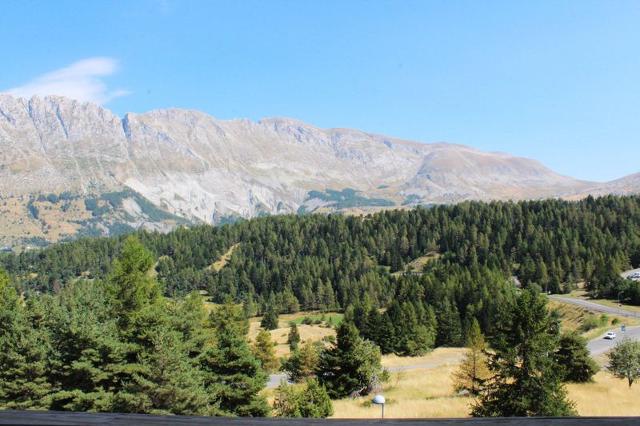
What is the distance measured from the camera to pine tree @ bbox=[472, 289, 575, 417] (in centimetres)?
2316

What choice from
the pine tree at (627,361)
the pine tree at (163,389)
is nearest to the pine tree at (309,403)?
the pine tree at (163,389)

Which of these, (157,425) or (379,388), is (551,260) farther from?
(157,425)

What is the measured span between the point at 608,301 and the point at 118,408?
116 m

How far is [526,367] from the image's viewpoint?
23.9m

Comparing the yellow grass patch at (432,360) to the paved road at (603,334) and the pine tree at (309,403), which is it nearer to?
the paved road at (603,334)

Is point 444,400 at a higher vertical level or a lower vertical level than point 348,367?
lower

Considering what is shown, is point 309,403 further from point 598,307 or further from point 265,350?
point 598,307

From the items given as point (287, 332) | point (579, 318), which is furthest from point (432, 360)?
point (287, 332)

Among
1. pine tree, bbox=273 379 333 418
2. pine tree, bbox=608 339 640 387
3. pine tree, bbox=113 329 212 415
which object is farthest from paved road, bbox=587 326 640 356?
pine tree, bbox=113 329 212 415

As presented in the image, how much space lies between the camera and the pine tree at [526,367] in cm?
2316

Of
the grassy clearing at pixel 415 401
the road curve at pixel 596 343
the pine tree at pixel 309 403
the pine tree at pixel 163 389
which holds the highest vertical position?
the pine tree at pixel 163 389

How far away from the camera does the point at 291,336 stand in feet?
295

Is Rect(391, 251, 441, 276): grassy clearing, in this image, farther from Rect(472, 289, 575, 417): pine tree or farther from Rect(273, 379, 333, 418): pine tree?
Rect(472, 289, 575, 417): pine tree

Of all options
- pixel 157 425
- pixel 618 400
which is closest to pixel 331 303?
pixel 618 400
